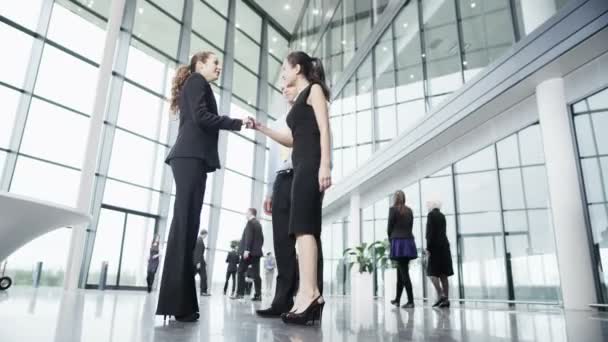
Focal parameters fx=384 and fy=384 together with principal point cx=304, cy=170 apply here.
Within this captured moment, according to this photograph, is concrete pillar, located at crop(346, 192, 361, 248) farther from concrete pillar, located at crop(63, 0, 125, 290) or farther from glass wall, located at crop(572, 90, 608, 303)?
concrete pillar, located at crop(63, 0, 125, 290)

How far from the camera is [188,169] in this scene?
6.24 feet

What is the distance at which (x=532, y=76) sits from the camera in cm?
487

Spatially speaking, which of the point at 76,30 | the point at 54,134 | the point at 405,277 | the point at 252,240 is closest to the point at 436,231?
the point at 405,277

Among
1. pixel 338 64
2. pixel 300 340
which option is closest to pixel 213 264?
pixel 338 64

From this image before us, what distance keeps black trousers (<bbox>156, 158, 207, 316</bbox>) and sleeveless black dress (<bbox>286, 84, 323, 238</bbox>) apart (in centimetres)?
48

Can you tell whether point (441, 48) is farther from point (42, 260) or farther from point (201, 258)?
point (42, 260)

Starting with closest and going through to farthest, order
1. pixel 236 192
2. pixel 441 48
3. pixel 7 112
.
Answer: pixel 441 48 → pixel 7 112 → pixel 236 192

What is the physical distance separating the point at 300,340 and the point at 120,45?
1228 cm

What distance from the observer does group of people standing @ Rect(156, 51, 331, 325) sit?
1.78 m

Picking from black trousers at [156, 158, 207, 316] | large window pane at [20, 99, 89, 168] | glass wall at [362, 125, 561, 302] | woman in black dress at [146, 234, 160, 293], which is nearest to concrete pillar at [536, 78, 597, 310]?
glass wall at [362, 125, 561, 302]

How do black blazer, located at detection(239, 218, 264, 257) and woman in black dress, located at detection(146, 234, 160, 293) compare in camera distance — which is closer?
black blazer, located at detection(239, 218, 264, 257)

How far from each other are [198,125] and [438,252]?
415 centimetres

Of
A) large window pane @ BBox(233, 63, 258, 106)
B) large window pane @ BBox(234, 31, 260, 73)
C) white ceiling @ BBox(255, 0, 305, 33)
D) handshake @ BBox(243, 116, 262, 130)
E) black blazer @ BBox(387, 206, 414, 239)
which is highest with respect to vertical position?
white ceiling @ BBox(255, 0, 305, 33)

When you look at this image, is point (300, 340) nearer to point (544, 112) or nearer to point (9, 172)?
point (544, 112)
